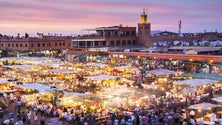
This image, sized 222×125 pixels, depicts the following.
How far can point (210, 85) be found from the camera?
2409 cm

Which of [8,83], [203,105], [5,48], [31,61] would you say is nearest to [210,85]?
[203,105]

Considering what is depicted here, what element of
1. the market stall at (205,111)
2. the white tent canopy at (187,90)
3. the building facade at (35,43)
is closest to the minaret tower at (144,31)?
the building facade at (35,43)

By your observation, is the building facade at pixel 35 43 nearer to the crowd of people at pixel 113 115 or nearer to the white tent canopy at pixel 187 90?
the crowd of people at pixel 113 115

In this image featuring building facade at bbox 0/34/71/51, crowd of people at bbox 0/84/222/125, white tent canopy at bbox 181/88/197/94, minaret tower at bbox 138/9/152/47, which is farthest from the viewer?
building facade at bbox 0/34/71/51

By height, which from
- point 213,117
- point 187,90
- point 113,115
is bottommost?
point 113,115

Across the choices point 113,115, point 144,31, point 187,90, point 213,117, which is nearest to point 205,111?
point 213,117

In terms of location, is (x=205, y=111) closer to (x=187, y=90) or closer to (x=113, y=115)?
(x=187, y=90)

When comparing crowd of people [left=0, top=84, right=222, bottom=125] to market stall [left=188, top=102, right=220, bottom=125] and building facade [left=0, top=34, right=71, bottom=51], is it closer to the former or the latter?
market stall [left=188, top=102, right=220, bottom=125]

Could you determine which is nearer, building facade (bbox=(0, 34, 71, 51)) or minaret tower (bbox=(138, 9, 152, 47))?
minaret tower (bbox=(138, 9, 152, 47))

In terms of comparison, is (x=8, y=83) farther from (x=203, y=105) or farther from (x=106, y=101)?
(x=203, y=105)

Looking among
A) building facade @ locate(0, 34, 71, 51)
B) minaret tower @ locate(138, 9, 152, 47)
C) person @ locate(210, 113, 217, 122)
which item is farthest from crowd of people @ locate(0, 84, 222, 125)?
building facade @ locate(0, 34, 71, 51)

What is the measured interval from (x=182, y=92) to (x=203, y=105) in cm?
415

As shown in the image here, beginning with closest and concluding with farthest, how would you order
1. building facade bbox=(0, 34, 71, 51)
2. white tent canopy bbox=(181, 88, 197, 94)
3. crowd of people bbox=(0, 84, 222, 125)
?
crowd of people bbox=(0, 84, 222, 125) → white tent canopy bbox=(181, 88, 197, 94) → building facade bbox=(0, 34, 71, 51)

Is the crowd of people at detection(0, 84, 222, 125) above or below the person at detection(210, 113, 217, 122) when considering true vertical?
below
